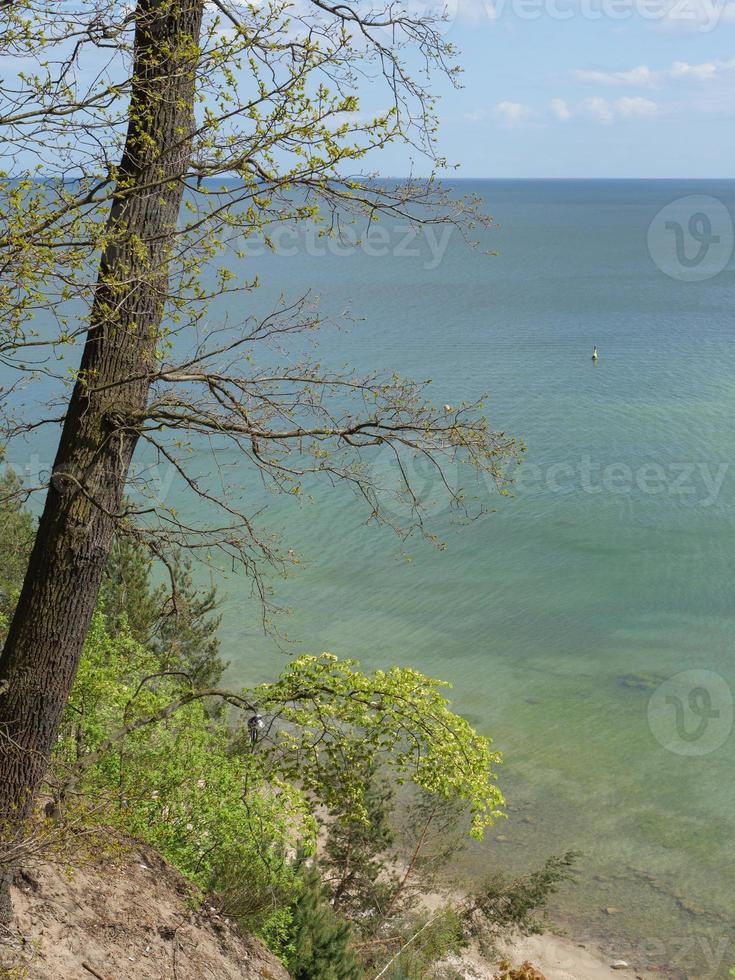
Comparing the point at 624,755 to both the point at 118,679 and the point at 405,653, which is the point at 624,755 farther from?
the point at 118,679

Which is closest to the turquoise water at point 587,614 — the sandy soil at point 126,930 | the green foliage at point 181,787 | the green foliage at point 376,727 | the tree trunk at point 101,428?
the green foliage at point 376,727

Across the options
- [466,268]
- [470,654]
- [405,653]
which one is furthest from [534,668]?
[466,268]

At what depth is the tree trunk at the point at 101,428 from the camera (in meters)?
5.60

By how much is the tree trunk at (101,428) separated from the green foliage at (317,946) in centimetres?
387

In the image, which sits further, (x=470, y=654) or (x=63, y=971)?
(x=470, y=654)

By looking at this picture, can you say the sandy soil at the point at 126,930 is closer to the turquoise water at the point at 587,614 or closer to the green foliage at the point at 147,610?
the turquoise water at the point at 587,614

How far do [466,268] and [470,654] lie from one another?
71541mm

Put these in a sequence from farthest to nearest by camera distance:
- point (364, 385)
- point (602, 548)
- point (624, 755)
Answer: point (602, 548), point (624, 755), point (364, 385)

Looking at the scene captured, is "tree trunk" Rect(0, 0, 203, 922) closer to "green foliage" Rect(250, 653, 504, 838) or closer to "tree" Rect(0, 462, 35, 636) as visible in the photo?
"green foliage" Rect(250, 653, 504, 838)

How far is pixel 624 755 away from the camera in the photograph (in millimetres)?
18250

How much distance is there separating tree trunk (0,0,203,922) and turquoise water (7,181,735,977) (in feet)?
6.22

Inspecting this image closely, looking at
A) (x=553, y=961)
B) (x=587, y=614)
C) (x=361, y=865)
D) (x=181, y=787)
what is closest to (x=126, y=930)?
(x=181, y=787)

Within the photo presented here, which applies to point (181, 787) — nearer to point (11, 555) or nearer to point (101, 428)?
point (101, 428)

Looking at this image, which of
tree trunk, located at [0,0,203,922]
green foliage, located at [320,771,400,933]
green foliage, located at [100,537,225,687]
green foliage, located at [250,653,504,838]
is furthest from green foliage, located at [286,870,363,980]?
tree trunk, located at [0,0,203,922]
